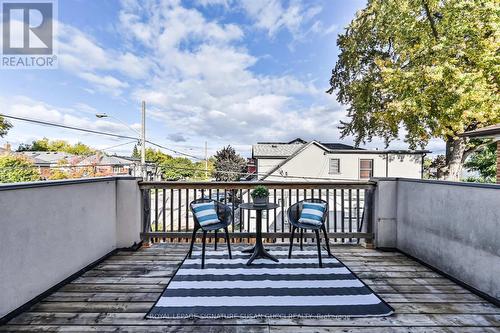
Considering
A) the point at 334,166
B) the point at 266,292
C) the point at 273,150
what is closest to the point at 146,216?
the point at 266,292

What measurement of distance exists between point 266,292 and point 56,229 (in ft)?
7.36

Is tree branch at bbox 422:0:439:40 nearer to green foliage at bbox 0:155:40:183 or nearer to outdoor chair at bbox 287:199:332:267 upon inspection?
outdoor chair at bbox 287:199:332:267

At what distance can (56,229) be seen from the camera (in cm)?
246

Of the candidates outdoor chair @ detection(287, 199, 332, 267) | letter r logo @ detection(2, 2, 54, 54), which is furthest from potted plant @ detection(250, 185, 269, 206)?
letter r logo @ detection(2, 2, 54, 54)

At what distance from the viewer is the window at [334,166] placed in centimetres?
1585

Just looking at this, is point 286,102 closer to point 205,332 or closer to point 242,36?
point 242,36

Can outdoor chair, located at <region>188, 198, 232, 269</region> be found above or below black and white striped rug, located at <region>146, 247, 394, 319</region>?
above

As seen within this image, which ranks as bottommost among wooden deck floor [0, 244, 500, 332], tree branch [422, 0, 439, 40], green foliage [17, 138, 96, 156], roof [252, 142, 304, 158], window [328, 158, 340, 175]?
wooden deck floor [0, 244, 500, 332]

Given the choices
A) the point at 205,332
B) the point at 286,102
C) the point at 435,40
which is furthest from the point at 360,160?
the point at 205,332

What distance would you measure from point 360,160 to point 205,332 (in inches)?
627

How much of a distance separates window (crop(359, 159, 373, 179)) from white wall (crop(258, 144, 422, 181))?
0.66ft

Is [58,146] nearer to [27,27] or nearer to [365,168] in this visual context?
[27,27]

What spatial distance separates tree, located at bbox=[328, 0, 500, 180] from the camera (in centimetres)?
695

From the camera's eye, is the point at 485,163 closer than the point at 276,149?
Yes
